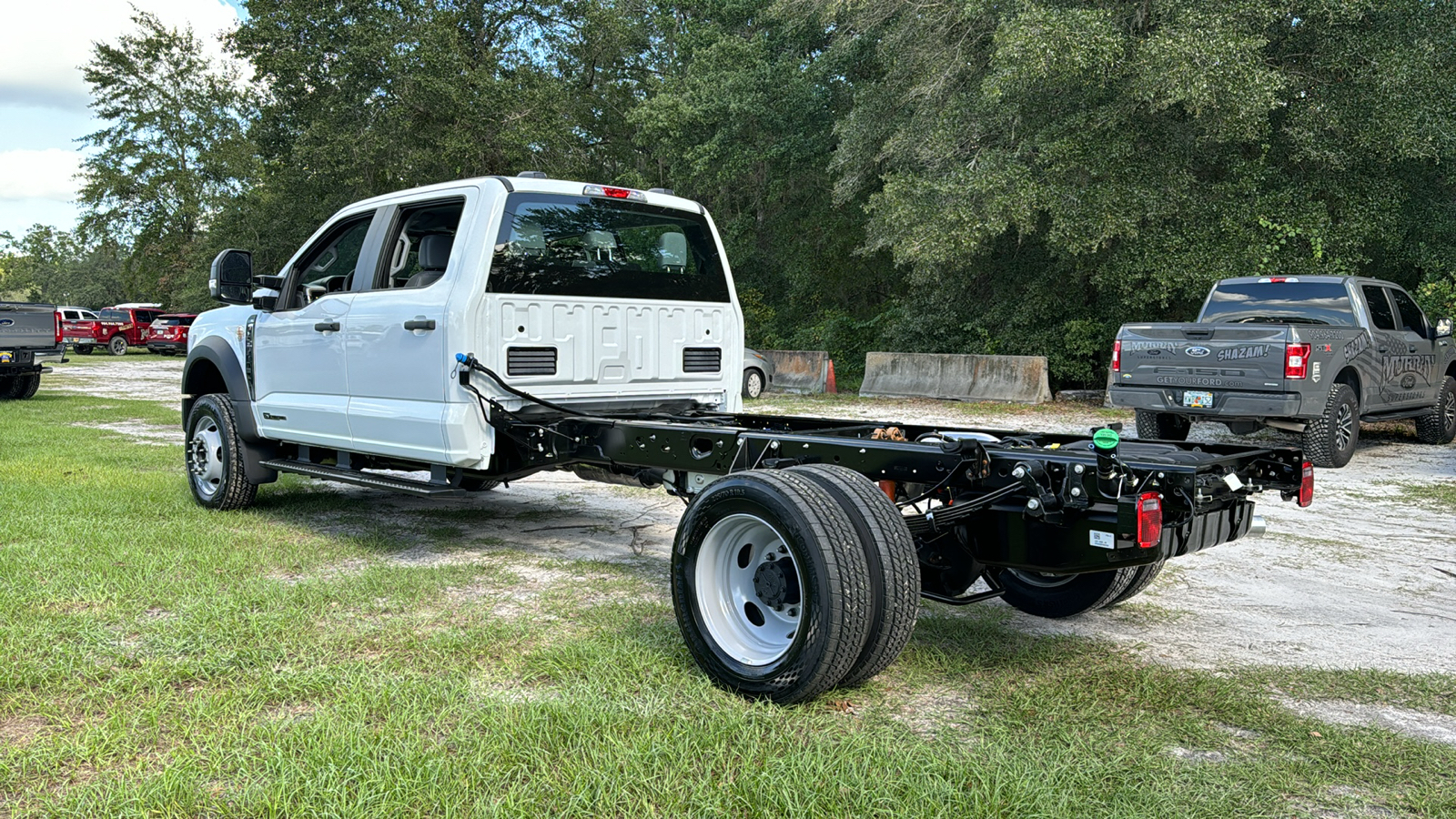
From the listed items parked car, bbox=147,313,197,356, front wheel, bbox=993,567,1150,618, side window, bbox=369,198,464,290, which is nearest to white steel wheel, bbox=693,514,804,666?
front wheel, bbox=993,567,1150,618

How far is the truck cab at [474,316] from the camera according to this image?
226 inches

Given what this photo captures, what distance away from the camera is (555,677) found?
156 inches

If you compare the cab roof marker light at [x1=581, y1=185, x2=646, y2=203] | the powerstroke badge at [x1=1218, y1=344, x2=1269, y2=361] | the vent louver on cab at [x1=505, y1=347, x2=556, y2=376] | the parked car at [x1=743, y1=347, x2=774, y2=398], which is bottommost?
the parked car at [x1=743, y1=347, x2=774, y2=398]

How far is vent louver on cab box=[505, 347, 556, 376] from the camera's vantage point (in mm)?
5840

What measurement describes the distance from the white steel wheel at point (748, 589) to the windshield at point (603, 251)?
238cm

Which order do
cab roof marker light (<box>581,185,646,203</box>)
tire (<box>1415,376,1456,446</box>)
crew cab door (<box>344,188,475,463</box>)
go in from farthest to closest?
tire (<box>1415,376,1456,446</box>) < cab roof marker light (<box>581,185,646,203</box>) < crew cab door (<box>344,188,475,463</box>)

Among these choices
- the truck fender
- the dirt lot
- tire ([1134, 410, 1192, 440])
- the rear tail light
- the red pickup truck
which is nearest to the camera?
the dirt lot

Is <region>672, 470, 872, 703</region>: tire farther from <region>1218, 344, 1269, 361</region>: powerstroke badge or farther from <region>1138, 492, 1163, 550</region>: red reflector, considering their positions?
<region>1218, 344, 1269, 361</region>: powerstroke badge

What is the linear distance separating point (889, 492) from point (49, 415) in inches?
571

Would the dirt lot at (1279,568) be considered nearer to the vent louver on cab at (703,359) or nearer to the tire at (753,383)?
the vent louver on cab at (703,359)

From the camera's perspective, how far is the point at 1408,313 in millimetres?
12398

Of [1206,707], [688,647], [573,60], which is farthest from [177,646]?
[573,60]

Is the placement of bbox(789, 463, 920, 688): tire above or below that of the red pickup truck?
below

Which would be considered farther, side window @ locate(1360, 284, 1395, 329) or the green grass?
side window @ locate(1360, 284, 1395, 329)
